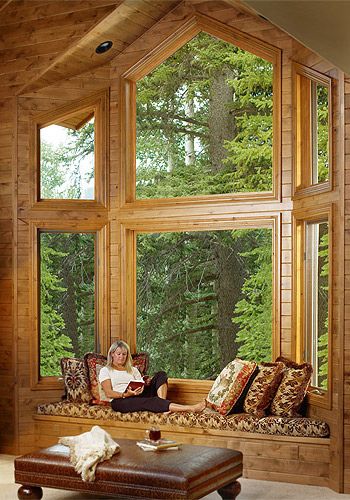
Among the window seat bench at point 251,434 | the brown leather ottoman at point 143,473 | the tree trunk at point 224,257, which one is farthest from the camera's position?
the tree trunk at point 224,257

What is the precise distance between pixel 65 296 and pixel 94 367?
0.82m

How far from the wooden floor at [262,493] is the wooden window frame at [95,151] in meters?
2.82

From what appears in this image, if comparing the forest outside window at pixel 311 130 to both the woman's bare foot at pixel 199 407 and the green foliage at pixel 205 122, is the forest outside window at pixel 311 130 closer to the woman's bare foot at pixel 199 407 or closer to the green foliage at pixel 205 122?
the green foliage at pixel 205 122

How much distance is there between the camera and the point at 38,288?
26.8ft

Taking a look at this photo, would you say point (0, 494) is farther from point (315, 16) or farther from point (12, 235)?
point (315, 16)

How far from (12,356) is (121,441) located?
213 centimetres

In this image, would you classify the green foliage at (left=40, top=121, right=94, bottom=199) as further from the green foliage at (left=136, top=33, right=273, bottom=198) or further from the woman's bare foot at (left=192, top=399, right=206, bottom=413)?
the woman's bare foot at (left=192, top=399, right=206, bottom=413)

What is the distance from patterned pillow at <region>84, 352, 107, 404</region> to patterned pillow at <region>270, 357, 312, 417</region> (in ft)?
6.01

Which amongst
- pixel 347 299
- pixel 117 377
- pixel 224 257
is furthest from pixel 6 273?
pixel 347 299

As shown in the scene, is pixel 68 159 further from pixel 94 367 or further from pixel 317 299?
pixel 317 299

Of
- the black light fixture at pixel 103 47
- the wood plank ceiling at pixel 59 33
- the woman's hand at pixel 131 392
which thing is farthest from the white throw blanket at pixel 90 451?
the black light fixture at pixel 103 47

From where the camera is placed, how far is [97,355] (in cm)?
808

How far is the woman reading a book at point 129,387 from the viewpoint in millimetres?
7486

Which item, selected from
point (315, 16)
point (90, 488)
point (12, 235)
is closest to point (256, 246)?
point (12, 235)
